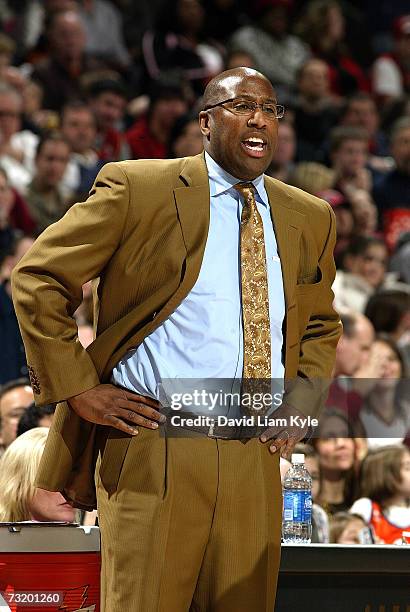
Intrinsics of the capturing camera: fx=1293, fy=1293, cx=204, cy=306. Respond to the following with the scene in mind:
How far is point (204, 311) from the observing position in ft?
9.47

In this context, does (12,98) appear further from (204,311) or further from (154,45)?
(204,311)

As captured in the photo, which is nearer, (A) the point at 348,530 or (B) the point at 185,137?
(A) the point at 348,530

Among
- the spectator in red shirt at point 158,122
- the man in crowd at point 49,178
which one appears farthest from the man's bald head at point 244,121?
the spectator in red shirt at point 158,122

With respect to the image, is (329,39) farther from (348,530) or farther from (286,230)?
(286,230)

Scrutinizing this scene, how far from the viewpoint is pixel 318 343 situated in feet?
10.2

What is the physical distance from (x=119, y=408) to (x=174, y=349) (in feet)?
0.58

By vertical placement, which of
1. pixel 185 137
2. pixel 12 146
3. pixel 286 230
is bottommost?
pixel 286 230

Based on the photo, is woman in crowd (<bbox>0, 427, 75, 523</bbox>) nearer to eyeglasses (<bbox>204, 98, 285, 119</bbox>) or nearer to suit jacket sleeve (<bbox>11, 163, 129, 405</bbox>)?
suit jacket sleeve (<bbox>11, 163, 129, 405</bbox>)

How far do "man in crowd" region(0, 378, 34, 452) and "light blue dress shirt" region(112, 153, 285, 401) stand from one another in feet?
7.92

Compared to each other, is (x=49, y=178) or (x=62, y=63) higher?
(x=62, y=63)

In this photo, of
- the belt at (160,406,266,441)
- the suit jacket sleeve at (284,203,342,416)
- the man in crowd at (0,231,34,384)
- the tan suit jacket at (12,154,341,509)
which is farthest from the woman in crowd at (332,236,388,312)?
the belt at (160,406,266,441)

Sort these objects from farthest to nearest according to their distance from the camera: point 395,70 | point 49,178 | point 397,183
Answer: point 395,70 → point 397,183 → point 49,178

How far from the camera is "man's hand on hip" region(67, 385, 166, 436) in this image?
284 cm

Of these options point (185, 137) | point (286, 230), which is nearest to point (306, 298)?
point (286, 230)
